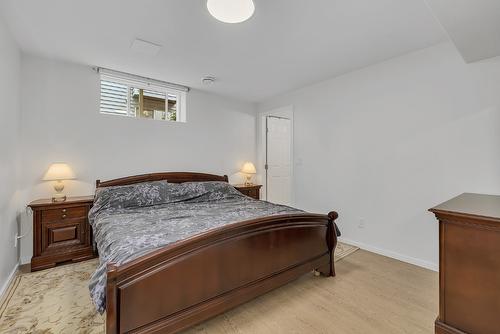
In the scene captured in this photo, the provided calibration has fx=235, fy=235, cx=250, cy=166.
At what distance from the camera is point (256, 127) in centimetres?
489

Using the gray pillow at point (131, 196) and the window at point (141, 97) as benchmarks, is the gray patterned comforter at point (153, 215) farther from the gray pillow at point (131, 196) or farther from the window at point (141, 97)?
the window at point (141, 97)

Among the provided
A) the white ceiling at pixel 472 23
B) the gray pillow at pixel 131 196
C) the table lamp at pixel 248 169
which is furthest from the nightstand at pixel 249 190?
the white ceiling at pixel 472 23

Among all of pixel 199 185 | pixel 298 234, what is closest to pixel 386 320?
pixel 298 234

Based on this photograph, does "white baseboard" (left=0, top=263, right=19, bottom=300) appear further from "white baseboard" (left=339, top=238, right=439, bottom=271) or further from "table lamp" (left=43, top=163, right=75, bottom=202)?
"white baseboard" (left=339, top=238, right=439, bottom=271)

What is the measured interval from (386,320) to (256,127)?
3.81 m

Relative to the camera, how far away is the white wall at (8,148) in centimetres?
209

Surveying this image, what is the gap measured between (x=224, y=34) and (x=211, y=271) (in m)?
2.14

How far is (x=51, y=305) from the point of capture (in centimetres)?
192

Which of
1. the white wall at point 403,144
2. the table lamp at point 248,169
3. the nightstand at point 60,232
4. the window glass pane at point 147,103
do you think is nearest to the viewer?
the white wall at point 403,144

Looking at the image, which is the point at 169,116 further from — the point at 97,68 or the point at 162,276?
the point at 162,276

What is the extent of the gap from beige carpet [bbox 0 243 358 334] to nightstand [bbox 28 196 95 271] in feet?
0.49

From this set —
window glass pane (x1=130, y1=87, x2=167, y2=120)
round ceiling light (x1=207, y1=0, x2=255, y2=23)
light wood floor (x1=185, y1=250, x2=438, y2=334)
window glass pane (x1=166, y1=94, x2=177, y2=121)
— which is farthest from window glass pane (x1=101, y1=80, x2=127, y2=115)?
light wood floor (x1=185, y1=250, x2=438, y2=334)

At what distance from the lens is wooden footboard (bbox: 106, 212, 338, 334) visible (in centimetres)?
133

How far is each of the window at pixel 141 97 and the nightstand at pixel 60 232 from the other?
1.36m
